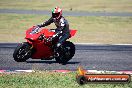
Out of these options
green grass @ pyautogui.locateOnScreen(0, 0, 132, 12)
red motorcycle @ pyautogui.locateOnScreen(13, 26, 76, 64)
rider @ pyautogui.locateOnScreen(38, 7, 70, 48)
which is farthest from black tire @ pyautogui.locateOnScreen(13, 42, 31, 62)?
green grass @ pyautogui.locateOnScreen(0, 0, 132, 12)

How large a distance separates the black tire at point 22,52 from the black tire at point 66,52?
1.03 metres

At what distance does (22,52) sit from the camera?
13.2 metres

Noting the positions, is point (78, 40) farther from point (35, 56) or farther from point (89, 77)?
point (89, 77)

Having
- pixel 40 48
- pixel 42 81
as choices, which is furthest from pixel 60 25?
pixel 42 81

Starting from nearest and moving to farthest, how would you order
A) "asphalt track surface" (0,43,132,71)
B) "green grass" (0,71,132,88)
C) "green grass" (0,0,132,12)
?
"green grass" (0,71,132,88) → "asphalt track surface" (0,43,132,71) → "green grass" (0,0,132,12)

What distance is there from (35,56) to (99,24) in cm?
1555

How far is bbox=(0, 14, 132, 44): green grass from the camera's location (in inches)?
844

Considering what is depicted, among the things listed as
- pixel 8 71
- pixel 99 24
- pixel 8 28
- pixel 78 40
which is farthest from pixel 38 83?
pixel 99 24

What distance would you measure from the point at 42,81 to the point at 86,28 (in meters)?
17.0

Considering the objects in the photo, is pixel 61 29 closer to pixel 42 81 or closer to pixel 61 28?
pixel 61 28

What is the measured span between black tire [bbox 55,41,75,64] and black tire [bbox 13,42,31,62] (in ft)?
3.39

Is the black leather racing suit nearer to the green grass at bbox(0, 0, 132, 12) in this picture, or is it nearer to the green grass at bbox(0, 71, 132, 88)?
the green grass at bbox(0, 71, 132, 88)

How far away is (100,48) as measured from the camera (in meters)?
17.6

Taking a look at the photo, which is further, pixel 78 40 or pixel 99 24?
pixel 99 24
